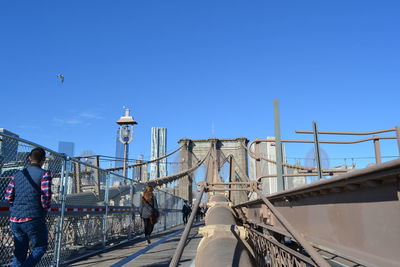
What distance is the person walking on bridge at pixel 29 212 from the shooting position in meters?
3.29

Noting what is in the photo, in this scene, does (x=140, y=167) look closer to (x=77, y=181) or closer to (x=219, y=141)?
(x=219, y=141)

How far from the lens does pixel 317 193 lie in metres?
2.28

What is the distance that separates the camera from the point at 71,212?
18.9 feet

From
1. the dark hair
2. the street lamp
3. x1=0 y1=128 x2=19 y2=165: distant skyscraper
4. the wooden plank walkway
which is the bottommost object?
the wooden plank walkway

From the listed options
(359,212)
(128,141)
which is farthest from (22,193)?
(128,141)

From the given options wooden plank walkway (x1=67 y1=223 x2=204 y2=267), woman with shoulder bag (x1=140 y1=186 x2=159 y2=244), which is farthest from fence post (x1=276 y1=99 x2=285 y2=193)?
woman with shoulder bag (x1=140 y1=186 x2=159 y2=244)

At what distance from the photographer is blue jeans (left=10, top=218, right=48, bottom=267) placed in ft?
10.8

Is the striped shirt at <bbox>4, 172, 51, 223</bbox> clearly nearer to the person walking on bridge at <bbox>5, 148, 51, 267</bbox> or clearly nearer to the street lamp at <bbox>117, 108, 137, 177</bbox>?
the person walking on bridge at <bbox>5, 148, 51, 267</bbox>

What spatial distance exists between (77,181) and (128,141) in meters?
15.6

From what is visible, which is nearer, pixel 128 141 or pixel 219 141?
pixel 128 141

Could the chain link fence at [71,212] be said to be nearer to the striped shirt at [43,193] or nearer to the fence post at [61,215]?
the fence post at [61,215]

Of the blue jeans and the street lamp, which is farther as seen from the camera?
the street lamp

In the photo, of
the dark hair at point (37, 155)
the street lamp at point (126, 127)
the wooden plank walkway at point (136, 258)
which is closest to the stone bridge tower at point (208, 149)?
the street lamp at point (126, 127)

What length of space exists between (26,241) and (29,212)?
1.17 ft
